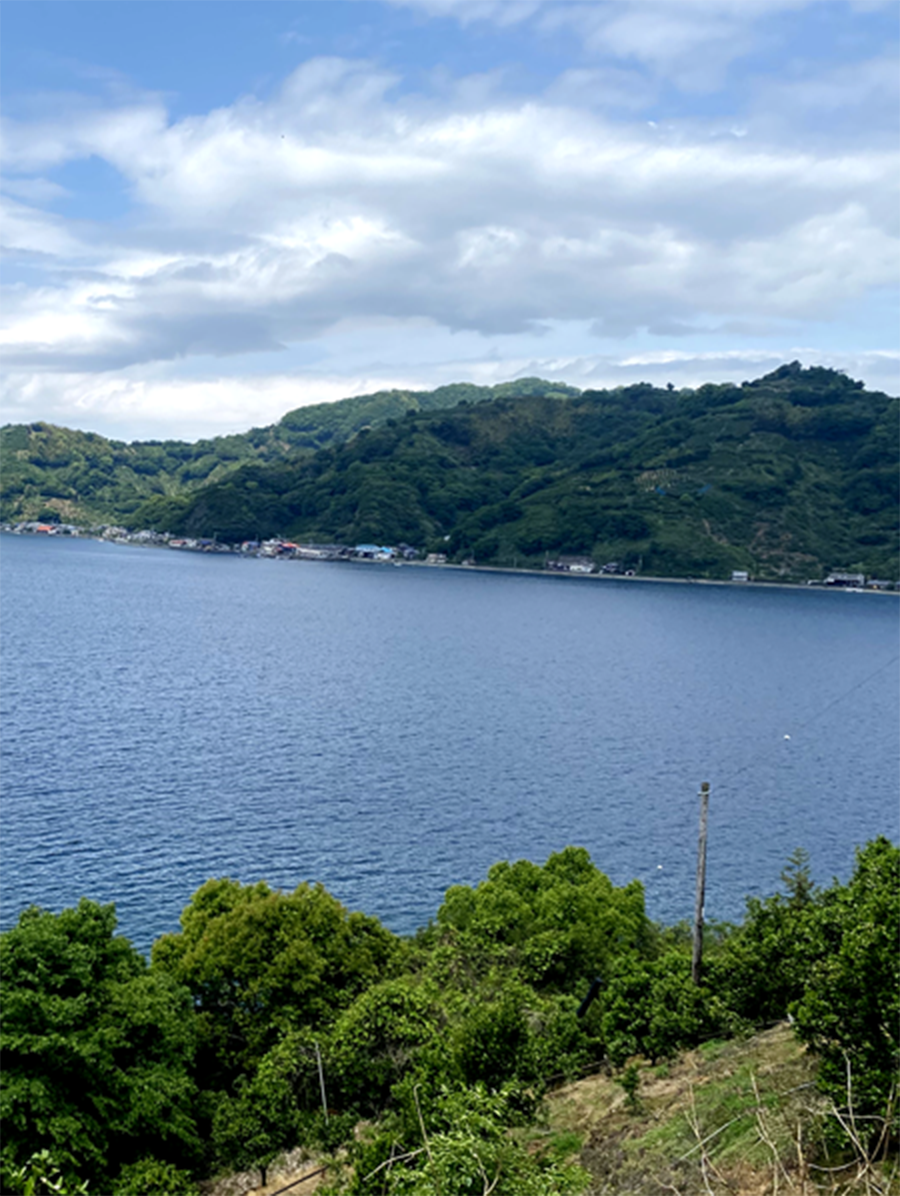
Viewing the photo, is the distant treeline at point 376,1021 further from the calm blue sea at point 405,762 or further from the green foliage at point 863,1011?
the calm blue sea at point 405,762

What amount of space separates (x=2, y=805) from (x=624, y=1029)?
4586 centimetres

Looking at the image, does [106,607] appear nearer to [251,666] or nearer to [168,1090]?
[251,666]

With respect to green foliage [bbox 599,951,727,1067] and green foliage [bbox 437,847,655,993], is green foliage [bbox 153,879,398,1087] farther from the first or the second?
green foliage [bbox 599,951,727,1067]

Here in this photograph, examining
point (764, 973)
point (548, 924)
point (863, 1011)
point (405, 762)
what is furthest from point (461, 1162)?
point (405, 762)

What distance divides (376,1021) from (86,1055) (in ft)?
28.0

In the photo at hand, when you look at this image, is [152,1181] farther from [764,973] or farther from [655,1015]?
[764,973]

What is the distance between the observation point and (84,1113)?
2427cm

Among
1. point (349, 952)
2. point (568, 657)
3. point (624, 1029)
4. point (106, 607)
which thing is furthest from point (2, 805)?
point (106, 607)

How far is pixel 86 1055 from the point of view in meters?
24.0

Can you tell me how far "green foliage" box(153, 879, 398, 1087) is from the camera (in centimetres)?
3117

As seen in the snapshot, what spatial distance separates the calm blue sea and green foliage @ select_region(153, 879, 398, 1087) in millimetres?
14041

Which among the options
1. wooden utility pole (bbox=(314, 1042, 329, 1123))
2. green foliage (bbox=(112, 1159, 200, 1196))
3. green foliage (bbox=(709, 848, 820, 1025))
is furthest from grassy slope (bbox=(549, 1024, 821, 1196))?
green foliage (bbox=(112, 1159, 200, 1196))

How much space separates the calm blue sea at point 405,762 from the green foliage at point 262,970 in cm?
1404

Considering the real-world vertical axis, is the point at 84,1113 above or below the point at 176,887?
above
